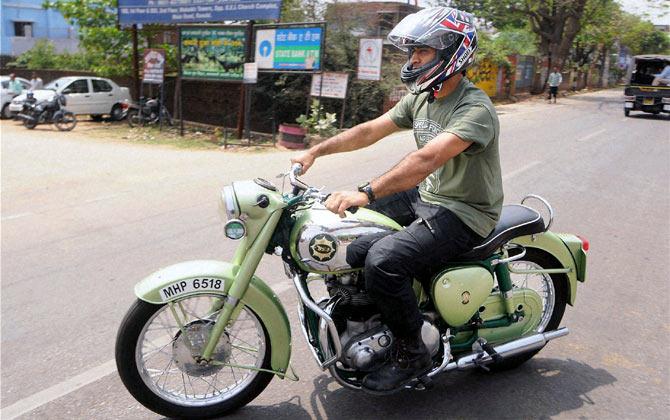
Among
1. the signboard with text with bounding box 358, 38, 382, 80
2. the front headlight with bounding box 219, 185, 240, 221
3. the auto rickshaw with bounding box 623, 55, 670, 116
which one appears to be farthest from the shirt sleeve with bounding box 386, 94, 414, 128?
the auto rickshaw with bounding box 623, 55, 670, 116

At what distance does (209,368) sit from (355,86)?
15.3 meters

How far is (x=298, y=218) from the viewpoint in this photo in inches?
115

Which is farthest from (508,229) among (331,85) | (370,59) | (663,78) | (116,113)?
(663,78)

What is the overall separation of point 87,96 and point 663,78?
20.2 m

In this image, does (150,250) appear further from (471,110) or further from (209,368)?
(471,110)

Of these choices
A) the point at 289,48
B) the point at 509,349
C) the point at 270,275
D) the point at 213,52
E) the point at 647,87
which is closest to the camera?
the point at 509,349

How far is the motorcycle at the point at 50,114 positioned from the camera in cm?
1823

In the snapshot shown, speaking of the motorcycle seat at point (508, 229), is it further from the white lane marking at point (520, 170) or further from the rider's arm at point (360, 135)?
the white lane marking at point (520, 170)

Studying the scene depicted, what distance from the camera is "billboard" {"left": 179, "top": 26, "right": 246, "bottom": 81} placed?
53.0ft

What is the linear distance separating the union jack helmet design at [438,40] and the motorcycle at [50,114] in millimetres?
17439

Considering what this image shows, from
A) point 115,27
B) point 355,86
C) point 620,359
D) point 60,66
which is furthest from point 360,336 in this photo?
point 60,66

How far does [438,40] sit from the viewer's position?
2.92 m

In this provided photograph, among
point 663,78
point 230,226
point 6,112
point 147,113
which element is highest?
point 663,78

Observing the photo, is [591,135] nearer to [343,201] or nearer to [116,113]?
[343,201]
